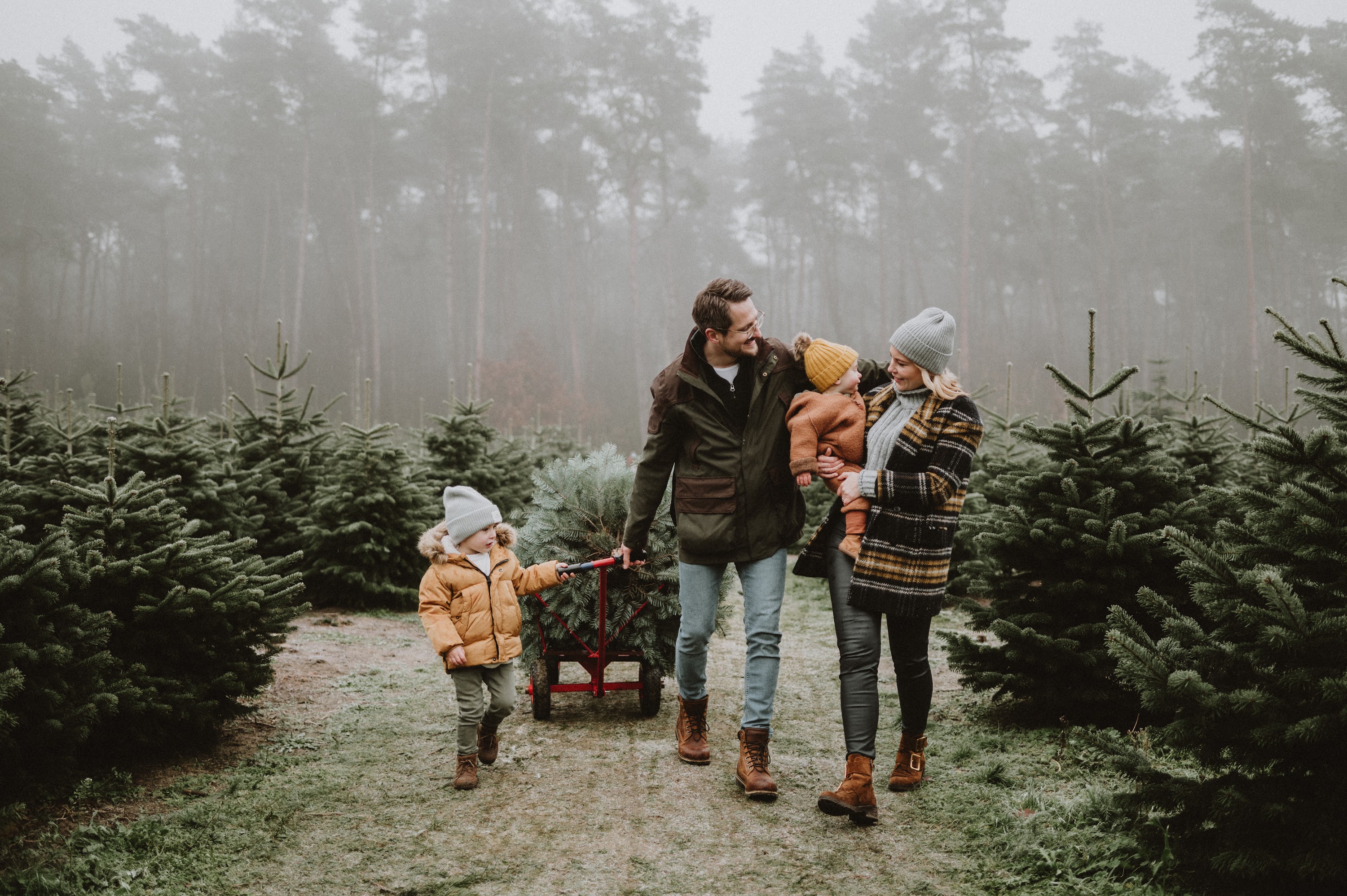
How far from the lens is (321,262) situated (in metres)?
46.4

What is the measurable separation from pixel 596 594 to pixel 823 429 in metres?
1.83

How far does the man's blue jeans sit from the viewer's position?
367 cm

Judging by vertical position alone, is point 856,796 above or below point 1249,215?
below

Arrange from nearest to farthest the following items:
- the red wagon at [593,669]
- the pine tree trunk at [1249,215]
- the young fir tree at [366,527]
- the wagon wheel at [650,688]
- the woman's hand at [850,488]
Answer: the woman's hand at [850,488], the red wagon at [593,669], the wagon wheel at [650,688], the young fir tree at [366,527], the pine tree trunk at [1249,215]

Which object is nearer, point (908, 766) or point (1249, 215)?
point (908, 766)

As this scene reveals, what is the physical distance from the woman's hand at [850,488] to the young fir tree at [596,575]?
1.40 metres

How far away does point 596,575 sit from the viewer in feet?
15.9

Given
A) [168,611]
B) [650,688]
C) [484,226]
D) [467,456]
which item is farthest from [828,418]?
[484,226]

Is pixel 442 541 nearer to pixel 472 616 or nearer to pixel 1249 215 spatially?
pixel 472 616

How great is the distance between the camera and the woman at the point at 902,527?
3.34m

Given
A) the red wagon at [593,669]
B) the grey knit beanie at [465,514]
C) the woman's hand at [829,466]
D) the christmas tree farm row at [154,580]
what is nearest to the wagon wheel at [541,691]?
the red wagon at [593,669]

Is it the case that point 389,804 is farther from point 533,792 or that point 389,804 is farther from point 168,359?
point 168,359

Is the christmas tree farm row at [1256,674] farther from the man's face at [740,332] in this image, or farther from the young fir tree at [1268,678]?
the man's face at [740,332]

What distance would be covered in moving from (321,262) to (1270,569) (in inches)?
1959
